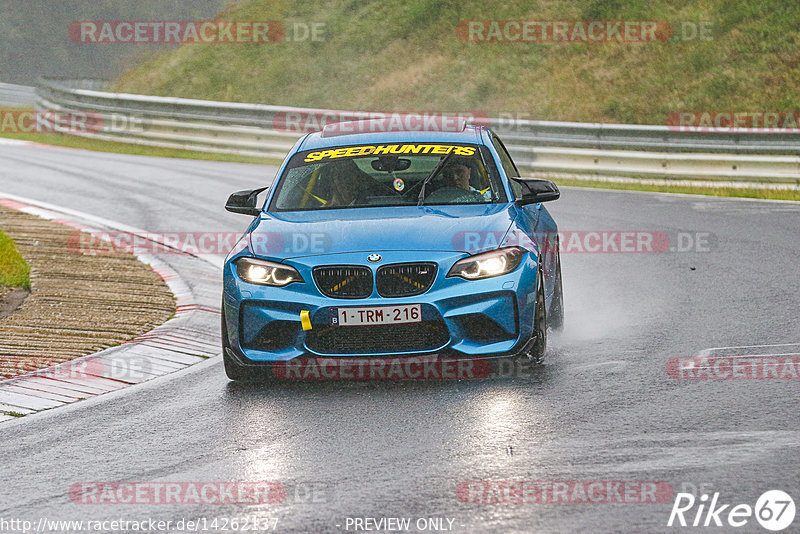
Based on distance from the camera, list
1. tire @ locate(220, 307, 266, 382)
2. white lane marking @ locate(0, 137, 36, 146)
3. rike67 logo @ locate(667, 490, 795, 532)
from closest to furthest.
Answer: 1. rike67 logo @ locate(667, 490, 795, 532)
2. tire @ locate(220, 307, 266, 382)
3. white lane marking @ locate(0, 137, 36, 146)

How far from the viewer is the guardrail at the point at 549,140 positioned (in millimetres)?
18500

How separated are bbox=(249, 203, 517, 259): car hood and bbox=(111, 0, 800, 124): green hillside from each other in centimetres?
1928

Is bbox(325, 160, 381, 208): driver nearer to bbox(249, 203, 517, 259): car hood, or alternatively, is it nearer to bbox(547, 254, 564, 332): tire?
bbox(249, 203, 517, 259): car hood

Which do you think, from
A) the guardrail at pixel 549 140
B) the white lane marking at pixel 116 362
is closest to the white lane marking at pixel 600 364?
the white lane marking at pixel 116 362

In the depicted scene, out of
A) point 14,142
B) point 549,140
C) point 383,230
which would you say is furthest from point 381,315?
point 14,142

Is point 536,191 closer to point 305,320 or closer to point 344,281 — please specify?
point 344,281

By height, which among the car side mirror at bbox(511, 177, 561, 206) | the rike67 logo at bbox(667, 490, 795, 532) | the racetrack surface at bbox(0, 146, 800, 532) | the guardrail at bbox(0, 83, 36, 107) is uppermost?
the guardrail at bbox(0, 83, 36, 107)

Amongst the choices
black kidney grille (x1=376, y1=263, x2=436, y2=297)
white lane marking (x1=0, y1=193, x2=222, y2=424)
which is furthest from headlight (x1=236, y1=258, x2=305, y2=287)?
white lane marking (x1=0, y1=193, x2=222, y2=424)

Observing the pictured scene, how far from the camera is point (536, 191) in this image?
835 cm

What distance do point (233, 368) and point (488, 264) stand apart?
1.70 meters

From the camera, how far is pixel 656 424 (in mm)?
6051

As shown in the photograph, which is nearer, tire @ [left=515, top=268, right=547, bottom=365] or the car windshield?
tire @ [left=515, top=268, right=547, bottom=365]

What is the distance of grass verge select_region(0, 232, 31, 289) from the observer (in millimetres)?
10547

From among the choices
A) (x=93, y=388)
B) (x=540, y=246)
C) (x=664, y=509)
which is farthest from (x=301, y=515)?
(x=540, y=246)
